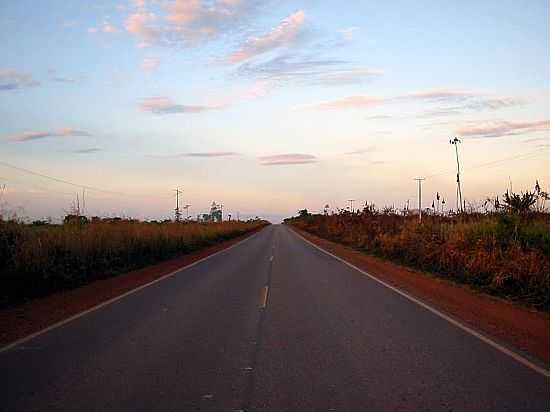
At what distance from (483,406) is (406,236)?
2314cm

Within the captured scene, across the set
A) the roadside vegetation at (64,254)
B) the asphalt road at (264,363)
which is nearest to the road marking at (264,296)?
the asphalt road at (264,363)

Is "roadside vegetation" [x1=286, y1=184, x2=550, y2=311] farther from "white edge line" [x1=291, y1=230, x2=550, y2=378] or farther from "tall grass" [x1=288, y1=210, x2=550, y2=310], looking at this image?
"white edge line" [x1=291, y1=230, x2=550, y2=378]

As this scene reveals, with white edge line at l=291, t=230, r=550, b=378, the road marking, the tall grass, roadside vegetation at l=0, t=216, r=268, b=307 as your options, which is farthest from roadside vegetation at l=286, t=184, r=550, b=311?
roadside vegetation at l=0, t=216, r=268, b=307

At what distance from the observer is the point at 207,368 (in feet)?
24.8

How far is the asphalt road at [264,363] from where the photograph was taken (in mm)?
6238

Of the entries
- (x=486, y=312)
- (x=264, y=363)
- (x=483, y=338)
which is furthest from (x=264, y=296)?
(x=264, y=363)

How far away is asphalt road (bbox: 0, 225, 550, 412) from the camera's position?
20.5 feet

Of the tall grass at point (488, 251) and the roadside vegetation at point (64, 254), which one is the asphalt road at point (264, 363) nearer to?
the roadside vegetation at point (64, 254)

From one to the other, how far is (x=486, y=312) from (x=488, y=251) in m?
7.13

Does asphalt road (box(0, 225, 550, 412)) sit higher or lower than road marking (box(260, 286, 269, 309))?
lower

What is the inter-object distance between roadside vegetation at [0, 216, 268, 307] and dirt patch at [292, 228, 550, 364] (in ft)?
32.3

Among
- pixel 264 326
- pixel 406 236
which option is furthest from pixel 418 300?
pixel 406 236

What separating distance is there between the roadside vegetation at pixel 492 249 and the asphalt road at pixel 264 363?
15.4 ft

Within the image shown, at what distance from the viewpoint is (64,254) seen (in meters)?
19.7
